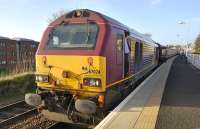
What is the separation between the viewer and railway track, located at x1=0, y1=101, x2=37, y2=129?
8320mm

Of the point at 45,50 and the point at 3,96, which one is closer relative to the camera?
the point at 45,50

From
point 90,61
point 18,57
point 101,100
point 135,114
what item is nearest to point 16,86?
point 18,57

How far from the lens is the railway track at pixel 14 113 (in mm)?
8320

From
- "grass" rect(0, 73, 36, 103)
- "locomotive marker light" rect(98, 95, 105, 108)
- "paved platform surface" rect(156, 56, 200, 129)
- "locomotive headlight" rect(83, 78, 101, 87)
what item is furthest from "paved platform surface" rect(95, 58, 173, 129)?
"grass" rect(0, 73, 36, 103)

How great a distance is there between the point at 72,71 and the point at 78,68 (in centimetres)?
19

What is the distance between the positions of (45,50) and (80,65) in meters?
1.31

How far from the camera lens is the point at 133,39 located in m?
10.9

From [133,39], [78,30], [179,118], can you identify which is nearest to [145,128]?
[179,118]

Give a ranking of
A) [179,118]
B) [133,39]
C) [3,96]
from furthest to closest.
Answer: [3,96]
[133,39]
[179,118]

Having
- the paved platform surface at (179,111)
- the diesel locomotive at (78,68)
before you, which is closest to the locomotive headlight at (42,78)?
the diesel locomotive at (78,68)

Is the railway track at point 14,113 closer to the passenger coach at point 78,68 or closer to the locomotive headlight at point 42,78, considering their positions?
the passenger coach at point 78,68

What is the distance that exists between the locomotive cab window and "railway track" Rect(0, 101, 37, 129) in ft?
7.59

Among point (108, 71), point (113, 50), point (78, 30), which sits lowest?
point (108, 71)

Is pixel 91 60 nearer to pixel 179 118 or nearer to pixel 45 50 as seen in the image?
pixel 45 50
